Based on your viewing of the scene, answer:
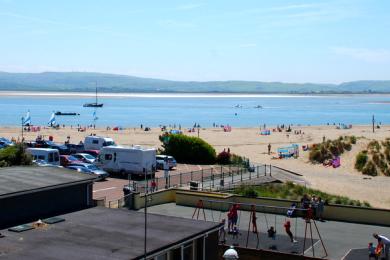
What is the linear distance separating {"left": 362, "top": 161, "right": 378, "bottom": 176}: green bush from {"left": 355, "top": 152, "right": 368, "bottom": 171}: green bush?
491mm

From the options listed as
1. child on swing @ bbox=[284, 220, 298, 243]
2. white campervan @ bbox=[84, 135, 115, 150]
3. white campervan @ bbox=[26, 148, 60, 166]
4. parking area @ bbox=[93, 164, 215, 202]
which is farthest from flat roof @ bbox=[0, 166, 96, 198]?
white campervan @ bbox=[84, 135, 115, 150]

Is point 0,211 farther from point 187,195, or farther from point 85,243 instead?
point 187,195

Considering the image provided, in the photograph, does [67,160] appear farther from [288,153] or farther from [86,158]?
[288,153]

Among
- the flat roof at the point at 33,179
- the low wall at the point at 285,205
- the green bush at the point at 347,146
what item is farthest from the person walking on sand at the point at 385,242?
the green bush at the point at 347,146

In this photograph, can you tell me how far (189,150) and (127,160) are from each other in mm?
8798

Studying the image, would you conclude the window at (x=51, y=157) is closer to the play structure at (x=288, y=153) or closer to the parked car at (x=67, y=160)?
the parked car at (x=67, y=160)

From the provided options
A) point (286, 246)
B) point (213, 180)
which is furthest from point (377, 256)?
point (213, 180)

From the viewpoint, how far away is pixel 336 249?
20.1 meters

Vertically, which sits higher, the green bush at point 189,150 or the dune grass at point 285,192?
the green bush at point 189,150

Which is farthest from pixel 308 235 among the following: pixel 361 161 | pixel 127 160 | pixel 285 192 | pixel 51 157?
pixel 361 161

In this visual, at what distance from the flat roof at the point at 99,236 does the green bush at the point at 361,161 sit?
33806mm

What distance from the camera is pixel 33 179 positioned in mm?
17375

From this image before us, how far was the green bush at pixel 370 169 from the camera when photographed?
151 feet

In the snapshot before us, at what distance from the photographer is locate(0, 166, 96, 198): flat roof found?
16.0 meters
